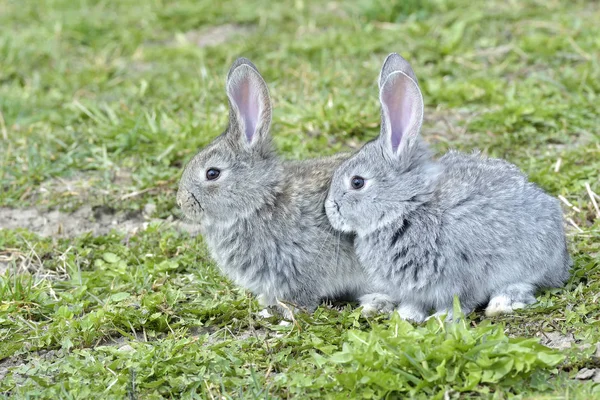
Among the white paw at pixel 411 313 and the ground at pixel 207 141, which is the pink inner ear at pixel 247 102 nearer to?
the ground at pixel 207 141

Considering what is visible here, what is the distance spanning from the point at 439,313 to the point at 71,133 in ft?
13.3

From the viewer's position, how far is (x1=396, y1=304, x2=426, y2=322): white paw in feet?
16.2

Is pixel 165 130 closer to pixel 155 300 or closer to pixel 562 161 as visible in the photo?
pixel 155 300

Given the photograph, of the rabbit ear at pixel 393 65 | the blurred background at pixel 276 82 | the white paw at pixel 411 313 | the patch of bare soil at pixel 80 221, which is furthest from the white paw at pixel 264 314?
the blurred background at pixel 276 82

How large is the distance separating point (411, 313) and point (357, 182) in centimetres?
80

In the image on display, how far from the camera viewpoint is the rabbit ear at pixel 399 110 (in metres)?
4.89

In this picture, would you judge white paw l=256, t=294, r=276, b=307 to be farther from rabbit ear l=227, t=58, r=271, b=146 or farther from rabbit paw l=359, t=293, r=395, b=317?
rabbit ear l=227, t=58, r=271, b=146

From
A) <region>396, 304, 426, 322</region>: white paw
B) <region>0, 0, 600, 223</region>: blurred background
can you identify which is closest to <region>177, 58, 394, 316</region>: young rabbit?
<region>396, 304, 426, 322</region>: white paw

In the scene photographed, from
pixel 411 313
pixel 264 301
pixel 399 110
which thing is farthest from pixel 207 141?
pixel 411 313

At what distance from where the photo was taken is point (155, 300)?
5117 millimetres

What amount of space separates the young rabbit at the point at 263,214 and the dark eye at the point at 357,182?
0.31 metres

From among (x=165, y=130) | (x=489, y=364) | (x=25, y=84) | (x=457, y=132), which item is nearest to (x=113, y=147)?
(x=165, y=130)

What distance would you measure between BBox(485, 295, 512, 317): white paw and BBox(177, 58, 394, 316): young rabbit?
0.59 metres

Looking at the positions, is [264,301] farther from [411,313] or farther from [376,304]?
[411,313]
